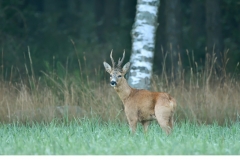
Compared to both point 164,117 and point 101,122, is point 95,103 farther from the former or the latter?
point 164,117

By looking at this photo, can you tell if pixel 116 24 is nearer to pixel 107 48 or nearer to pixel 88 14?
pixel 88 14

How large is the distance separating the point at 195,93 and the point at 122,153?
203 inches

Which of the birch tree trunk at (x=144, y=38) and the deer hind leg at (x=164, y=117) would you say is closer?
the deer hind leg at (x=164, y=117)

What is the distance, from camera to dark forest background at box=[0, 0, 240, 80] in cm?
1969

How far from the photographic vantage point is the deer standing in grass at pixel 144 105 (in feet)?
32.3

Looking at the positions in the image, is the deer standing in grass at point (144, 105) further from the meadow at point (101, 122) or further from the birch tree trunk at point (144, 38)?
the birch tree trunk at point (144, 38)

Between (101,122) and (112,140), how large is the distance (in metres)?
2.72

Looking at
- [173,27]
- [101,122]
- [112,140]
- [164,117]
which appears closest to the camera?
[112,140]

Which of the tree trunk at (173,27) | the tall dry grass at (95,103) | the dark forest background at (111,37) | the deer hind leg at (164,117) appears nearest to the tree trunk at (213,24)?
the dark forest background at (111,37)

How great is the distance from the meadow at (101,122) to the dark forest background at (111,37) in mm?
2225

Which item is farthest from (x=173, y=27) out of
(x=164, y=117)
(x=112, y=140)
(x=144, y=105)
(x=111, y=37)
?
(x=112, y=140)

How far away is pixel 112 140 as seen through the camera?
29.7 feet

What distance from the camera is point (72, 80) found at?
45.2 ft

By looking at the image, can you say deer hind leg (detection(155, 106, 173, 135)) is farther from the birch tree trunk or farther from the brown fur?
the birch tree trunk
